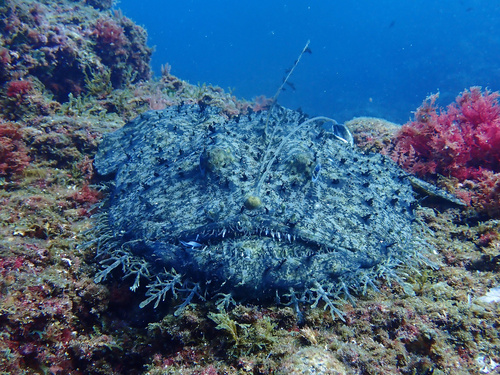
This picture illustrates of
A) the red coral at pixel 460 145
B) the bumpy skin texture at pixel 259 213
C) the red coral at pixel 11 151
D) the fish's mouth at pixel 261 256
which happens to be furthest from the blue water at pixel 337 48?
the fish's mouth at pixel 261 256

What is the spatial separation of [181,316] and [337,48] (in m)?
104

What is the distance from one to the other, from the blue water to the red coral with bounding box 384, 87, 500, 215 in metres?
26.2

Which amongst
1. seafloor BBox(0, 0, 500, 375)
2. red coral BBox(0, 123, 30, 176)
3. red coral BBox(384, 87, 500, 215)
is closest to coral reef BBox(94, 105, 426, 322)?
seafloor BBox(0, 0, 500, 375)

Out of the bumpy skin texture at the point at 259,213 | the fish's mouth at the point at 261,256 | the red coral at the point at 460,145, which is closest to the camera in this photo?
the fish's mouth at the point at 261,256

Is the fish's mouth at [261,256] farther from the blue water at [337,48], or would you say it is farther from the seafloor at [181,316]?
the blue water at [337,48]

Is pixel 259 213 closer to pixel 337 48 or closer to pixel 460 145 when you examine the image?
pixel 460 145

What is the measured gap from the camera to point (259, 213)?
3.39m

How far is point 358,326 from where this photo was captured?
10.4 feet

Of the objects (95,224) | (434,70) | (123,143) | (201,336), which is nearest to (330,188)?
(201,336)

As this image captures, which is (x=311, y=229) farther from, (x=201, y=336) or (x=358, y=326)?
(x=201, y=336)

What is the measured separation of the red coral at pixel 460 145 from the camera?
5927 mm

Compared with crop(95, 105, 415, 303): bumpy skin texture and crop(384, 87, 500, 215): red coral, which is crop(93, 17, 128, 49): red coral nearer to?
crop(95, 105, 415, 303): bumpy skin texture

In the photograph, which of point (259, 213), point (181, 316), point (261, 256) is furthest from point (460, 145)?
point (181, 316)

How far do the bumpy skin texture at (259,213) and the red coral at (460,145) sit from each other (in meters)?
1.43
